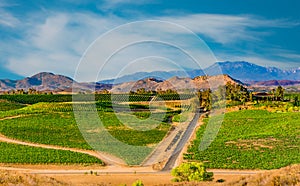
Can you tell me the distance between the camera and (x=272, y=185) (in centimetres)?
1827

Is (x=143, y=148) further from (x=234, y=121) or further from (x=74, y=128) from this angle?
(x=234, y=121)

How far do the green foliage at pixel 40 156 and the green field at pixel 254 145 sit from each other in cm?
1041

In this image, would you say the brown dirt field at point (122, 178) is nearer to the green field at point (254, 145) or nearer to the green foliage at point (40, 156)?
the green foliage at point (40, 156)

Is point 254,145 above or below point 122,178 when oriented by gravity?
above

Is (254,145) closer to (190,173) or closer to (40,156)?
(190,173)

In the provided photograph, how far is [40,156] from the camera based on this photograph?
38562 millimetres

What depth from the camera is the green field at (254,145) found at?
36.6 meters

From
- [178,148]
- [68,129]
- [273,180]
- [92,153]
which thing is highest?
[68,129]

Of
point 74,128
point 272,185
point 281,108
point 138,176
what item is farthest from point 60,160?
point 281,108

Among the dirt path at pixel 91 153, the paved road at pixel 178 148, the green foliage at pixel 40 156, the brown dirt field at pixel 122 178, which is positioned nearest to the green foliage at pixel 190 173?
the brown dirt field at pixel 122 178

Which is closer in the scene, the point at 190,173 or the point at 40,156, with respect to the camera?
the point at 190,173

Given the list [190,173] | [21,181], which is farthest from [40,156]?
[21,181]

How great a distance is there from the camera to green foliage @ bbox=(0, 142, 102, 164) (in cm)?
3716

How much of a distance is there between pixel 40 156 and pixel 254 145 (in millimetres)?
22794
